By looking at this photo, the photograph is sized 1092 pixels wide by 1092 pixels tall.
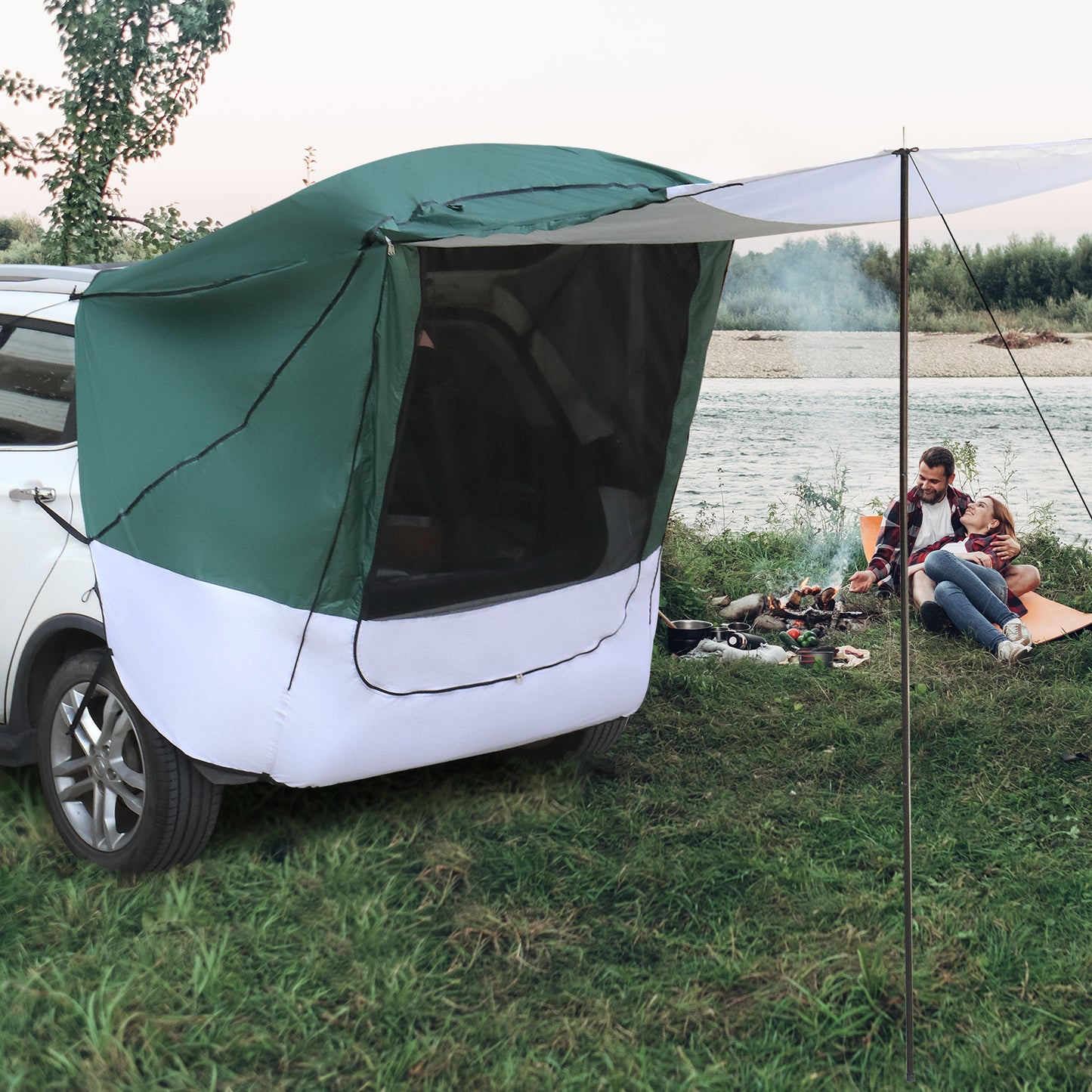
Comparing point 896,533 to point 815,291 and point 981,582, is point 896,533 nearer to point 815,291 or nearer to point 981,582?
point 981,582

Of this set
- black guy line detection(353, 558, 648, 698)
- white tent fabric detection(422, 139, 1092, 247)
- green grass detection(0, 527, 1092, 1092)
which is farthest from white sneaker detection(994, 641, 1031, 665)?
white tent fabric detection(422, 139, 1092, 247)

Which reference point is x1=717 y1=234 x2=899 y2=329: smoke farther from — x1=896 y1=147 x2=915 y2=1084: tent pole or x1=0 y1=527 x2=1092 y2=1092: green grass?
x1=896 y1=147 x2=915 y2=1084: tent pole

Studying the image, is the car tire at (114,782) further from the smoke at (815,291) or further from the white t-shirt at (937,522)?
the white t-shirt at (937,522)

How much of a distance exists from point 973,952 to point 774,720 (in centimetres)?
199

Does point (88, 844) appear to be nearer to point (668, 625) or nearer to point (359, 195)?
point (359, 195)

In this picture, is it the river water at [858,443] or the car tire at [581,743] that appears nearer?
the car tire at [581,743]

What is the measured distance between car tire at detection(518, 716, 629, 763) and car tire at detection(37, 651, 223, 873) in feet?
4.39

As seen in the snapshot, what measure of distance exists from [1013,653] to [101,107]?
7696 mm

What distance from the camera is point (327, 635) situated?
10.7ft

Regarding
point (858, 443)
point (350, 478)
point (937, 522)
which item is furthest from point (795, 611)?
point (350, 478)

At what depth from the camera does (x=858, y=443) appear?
9031 millimetres

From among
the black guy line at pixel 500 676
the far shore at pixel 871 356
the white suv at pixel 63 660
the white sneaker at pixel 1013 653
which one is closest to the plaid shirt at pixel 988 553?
the white sneaker at pixel 1013 653

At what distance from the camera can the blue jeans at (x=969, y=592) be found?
6.36 metres

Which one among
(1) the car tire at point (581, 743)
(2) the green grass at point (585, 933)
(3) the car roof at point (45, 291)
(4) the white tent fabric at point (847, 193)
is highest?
(4) the white tent fabric at point (847, 193)
